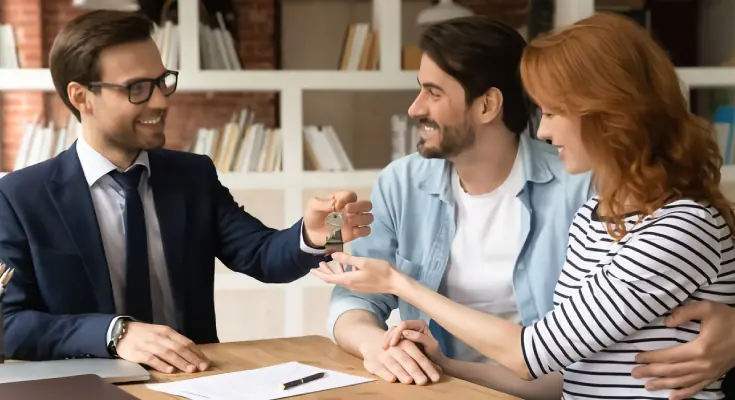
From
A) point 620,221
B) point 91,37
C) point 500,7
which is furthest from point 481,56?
point 500,7

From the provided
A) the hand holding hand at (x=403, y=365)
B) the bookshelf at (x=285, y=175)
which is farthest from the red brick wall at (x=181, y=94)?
the hand holding hand at (x=403, y=365)

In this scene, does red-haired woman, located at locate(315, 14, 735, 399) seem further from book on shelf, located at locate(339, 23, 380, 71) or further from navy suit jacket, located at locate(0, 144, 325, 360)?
book on shelf, located at locate(339, 23, 380, 71)

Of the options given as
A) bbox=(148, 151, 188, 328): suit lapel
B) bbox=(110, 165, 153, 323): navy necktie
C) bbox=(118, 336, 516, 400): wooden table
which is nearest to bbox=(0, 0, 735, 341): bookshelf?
bbox=(148, 151, 188, 328): suit lapel

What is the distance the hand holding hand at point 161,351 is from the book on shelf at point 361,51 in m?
2.44

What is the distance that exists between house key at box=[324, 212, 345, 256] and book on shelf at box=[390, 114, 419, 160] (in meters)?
2.20

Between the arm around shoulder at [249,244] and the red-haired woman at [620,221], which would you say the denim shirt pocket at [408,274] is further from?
the red-haired woman at [620,221]

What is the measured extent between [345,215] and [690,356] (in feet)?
2.58

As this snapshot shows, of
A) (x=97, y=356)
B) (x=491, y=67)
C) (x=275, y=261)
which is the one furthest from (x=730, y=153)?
(x=97, y=356)

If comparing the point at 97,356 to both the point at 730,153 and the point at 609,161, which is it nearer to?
the point at 609,161

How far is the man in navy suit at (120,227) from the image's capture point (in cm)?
190

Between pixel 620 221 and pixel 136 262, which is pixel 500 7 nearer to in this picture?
pixel 136 262

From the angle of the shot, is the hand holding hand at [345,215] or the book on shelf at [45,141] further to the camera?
the book on shelf at [45,141]

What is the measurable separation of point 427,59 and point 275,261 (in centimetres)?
63

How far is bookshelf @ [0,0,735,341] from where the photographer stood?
3.86 m
